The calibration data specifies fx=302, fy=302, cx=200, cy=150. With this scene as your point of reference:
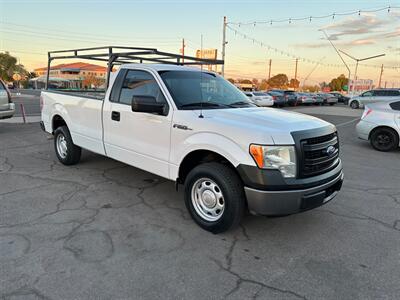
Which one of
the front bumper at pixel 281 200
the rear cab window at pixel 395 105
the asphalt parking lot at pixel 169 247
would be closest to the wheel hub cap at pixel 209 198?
the asphalt parking lot at pixel 169 247

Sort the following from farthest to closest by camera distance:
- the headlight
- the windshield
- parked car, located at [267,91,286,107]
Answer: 1. parked car, located at [267,91,286,107]
2. the windshield
3. the headlight

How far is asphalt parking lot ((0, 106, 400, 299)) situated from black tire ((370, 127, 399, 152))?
421 cm

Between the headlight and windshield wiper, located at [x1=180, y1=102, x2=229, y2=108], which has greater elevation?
windshield wiper, located at [x1=180, y1=102, x2=229, y2=108]

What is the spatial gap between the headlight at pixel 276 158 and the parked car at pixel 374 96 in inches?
975

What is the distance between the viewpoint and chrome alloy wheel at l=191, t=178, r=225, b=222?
3.47 m

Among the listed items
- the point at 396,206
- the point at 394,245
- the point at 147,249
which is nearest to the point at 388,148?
the point at 396,206

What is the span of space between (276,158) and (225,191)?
65 centimetres

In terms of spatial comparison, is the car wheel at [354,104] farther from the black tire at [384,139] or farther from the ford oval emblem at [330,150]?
the ford oval emblem at [330,150]

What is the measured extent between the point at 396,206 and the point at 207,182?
3068 mm

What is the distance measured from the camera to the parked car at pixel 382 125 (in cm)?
852

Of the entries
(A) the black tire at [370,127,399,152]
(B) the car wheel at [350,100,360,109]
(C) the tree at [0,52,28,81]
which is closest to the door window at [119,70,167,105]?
(A) the black tire at [370,127,399,152]

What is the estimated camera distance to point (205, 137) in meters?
3.42

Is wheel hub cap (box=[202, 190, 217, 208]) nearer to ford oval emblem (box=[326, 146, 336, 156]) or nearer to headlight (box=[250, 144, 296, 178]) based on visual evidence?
headlight (box=[250, 144, 296, 178])

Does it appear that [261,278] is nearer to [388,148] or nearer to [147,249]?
[147,249]
